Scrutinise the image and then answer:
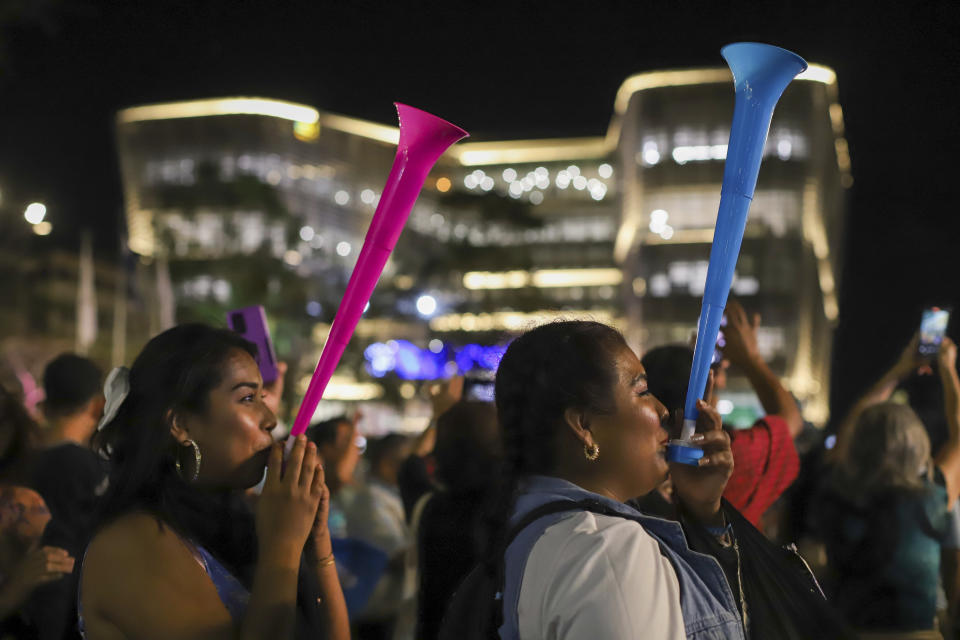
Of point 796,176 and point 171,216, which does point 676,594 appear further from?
point 171,216

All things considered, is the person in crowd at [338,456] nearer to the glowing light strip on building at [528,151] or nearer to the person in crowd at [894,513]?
the person in crowd at [894,513]

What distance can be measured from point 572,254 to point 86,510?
233 feet

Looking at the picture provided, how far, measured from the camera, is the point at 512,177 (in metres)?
79.8

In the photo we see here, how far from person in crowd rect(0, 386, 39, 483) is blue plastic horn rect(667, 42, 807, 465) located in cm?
318

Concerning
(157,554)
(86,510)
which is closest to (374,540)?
(86,510)

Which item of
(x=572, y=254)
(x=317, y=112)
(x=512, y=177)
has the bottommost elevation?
(x=572, y=254)

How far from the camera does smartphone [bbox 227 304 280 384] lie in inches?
138

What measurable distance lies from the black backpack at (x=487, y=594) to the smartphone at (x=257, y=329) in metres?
1.55

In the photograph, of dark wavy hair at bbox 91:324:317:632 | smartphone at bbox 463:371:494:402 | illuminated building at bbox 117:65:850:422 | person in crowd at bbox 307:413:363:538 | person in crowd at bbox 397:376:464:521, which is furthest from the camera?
illuminated building at bbox 117:65:850:422

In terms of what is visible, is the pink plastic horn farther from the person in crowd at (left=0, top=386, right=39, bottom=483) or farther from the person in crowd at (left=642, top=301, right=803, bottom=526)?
the person in crowd at (left=0, top=386, right=39, bottom=483)

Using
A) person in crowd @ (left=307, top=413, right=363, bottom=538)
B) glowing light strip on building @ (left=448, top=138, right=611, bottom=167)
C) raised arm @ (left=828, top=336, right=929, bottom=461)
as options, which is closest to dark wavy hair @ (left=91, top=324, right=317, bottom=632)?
person in crowd @ (left=307, top=413, right=363, bottom=538)

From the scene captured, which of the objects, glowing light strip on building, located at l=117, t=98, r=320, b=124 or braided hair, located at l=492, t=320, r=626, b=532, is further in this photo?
glowing light strip on building, located at l=117, t=98, r=320, b=124

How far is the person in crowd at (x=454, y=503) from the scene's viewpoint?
414cm

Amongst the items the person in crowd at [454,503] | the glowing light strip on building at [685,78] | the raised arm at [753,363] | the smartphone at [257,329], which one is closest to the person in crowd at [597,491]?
the raised arm at [753,363]
